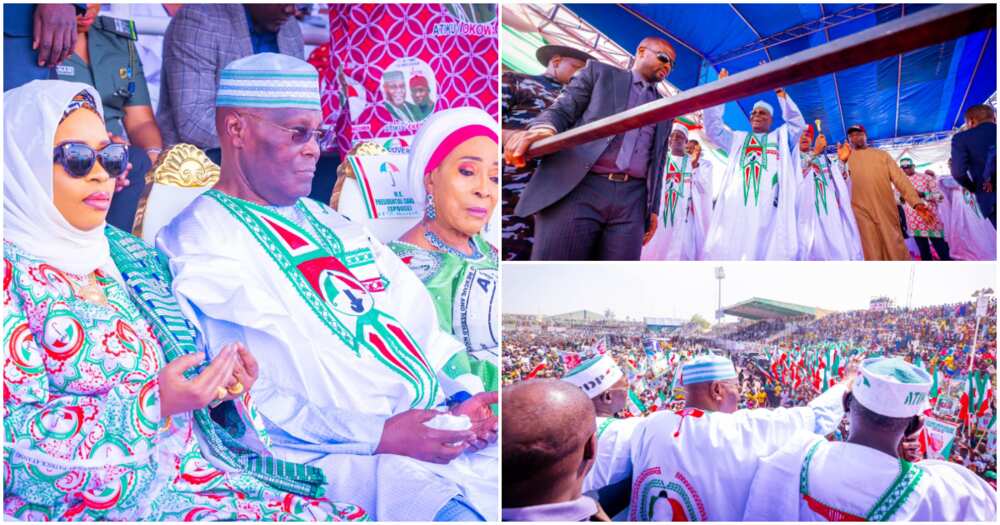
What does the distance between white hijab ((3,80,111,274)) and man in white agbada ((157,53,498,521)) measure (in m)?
0.25

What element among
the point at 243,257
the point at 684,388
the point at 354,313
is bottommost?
the point at 684,388

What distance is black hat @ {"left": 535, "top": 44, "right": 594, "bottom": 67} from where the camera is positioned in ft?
9.36

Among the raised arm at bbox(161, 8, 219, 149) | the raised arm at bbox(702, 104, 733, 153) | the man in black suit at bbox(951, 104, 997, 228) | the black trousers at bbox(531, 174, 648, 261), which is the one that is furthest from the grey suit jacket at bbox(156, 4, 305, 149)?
the man in black suit at bbox(951, 104, 997, 228)

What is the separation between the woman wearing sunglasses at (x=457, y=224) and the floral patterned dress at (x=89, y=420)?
0.90m

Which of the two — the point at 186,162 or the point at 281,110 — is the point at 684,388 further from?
the point at 186,162

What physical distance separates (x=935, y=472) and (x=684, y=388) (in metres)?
0.91

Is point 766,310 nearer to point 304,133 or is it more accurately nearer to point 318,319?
point 318,319

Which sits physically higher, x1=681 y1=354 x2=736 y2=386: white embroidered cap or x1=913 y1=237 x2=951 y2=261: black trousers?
x1=913 y1=237 x2=951 y2=261: black trousers

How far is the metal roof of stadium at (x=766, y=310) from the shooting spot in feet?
9.54

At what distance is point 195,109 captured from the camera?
2764 millimetres

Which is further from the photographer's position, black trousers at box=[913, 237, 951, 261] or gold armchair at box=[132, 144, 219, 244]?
black trousers at box=[913, 237, 951, 261]

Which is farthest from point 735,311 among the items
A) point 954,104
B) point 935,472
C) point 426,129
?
point 426,129

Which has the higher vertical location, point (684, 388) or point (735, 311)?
point (735, 311)

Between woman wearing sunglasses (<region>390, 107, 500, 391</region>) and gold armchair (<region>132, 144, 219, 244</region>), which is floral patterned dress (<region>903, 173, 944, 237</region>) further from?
gold armchair (<region>132, 144, 219, 244</region>)
